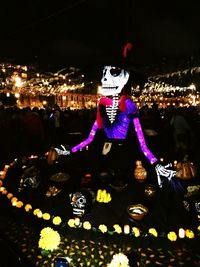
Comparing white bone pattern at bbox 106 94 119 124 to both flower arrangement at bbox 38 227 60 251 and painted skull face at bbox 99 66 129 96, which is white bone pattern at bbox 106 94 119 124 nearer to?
painted skull face at bbox 99 66 129 96

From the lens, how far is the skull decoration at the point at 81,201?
19.5ft

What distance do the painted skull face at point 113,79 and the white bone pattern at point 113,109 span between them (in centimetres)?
13

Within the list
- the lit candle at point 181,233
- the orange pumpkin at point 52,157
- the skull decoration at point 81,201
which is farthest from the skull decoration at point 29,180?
the lit candle at point 181,233

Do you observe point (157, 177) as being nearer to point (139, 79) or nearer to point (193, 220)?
point (193, 220)

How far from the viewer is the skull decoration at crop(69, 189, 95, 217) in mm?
5934

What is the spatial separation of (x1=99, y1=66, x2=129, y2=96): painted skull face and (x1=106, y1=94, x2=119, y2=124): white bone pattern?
13 centimetres

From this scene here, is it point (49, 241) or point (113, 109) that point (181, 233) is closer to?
point (49, 241)

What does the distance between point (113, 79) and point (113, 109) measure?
0.66m

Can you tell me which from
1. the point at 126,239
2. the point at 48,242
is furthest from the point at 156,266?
the point at 48,242

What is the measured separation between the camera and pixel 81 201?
234 inches

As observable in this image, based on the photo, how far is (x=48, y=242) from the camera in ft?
17.7

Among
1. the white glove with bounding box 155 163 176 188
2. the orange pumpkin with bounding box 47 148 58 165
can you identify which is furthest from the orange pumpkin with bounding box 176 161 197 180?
the orange pumpkin with bounding box 47 148 58 165

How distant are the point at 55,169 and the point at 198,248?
140 inches

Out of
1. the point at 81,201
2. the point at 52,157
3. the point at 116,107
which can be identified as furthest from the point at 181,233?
the point at 52,157
